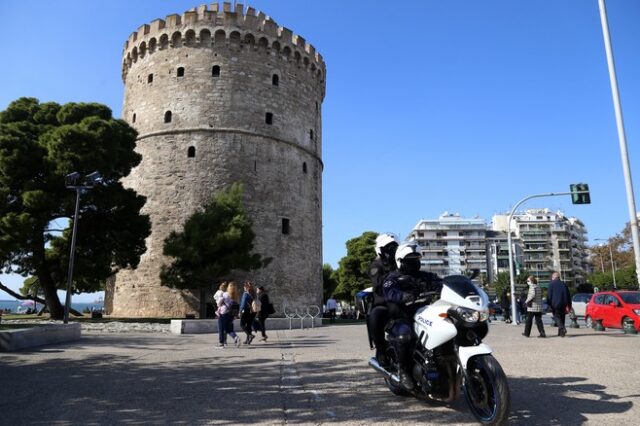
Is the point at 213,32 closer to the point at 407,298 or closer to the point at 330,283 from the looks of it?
the point at 407,298

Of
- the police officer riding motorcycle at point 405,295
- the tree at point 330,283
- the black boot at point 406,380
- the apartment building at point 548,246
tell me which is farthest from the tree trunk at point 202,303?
the apartment building at point 548,246

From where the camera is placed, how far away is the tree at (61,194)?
18.2 metres

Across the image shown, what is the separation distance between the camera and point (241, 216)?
70.5ft

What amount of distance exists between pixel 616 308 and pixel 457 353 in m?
12.6

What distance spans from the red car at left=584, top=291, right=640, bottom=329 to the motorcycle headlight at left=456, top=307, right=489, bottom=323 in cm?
1203

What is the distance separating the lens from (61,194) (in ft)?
62.3

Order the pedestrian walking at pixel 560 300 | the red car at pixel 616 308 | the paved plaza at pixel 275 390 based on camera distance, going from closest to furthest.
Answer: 1. the paved plaza at pixel 275 390
2. the pedestrian walking at pixel 560 300
3. the red car at pixel 616 308

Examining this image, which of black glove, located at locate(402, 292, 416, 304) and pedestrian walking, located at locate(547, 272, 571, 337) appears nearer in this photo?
black glove, located at locate(402, 292, 416, 304)

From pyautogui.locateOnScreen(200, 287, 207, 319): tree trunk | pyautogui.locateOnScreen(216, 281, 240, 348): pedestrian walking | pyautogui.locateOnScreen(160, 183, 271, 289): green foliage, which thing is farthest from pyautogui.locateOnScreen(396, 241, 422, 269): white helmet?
pyautogui.locateOnScreen(200, 287, 207, 319): tree trunk

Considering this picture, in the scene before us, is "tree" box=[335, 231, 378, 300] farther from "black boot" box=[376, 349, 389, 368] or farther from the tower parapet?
"black boot" box=[376, 349, 389, 368]

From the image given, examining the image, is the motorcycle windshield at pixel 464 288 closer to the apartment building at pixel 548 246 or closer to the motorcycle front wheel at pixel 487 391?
the motorcycle front wheel at pixel 487 391

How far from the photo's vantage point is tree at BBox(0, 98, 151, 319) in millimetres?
18234

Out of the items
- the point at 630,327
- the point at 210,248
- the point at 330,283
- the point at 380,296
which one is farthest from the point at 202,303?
the point at 330,283

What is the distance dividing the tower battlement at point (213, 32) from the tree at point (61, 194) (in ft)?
25.1
